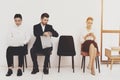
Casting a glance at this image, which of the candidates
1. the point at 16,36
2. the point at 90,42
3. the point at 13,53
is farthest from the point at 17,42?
the point at 90,42

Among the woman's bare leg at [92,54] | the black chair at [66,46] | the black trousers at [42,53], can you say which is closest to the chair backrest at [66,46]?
the black chair at [66,46]

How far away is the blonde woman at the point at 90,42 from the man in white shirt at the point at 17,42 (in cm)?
127

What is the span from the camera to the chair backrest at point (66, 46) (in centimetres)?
474

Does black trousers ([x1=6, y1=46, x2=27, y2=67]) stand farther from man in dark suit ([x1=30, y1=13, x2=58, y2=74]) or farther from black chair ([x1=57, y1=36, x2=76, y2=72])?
black chair ([x1=57, y1=36, x2=76, y2=72])

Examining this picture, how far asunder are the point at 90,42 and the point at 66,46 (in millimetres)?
535

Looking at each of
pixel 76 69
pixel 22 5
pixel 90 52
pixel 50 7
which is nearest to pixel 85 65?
pixel 76 69

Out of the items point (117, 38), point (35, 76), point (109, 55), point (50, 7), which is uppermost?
point (50, 7)

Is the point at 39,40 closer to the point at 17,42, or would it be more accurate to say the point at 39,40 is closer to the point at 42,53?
the point at 42,53

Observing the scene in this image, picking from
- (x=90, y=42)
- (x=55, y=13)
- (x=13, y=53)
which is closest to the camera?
(x=13, y=53)

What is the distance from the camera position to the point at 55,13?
5.20m

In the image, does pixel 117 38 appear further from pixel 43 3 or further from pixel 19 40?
pixel 19 40

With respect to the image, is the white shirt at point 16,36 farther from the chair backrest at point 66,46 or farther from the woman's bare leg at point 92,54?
the woman's bare leg at point 92,54

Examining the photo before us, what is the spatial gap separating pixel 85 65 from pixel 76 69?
1.15ft

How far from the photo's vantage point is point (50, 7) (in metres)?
5.18
